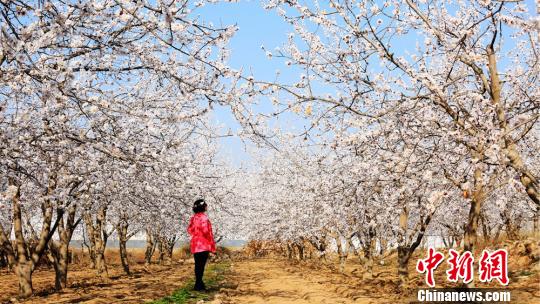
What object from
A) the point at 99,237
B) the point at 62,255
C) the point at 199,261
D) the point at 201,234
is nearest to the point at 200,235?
the point at 201,234

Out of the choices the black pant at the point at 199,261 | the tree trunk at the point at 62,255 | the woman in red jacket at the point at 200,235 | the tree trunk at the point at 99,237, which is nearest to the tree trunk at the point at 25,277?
the tree trunk at the point at 62,255

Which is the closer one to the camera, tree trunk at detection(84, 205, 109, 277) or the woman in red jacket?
the woman in red jacket

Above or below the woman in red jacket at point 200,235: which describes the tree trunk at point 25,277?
below

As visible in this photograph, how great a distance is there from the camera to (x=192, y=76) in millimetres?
8055

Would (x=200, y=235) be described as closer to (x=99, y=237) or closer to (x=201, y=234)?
(x=201, y=234)

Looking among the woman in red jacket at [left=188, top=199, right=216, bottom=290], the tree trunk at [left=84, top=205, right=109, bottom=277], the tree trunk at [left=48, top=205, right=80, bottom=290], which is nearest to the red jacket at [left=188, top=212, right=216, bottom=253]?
the woman in red jacket at [left=188, top=199, right=216, bottom=290]

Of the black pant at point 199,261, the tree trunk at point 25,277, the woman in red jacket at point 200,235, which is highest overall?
the woman in red jacket at point 200,235

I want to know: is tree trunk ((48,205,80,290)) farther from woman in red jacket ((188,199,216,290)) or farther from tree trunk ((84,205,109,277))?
woman in red jacket ((188,199,216,290))

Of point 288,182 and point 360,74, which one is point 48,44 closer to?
point 360,74

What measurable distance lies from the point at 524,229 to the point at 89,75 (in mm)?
41340

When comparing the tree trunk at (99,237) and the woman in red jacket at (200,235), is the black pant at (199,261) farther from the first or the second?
the tree trunk at (99,237)

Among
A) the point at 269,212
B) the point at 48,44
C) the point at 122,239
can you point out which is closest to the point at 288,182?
the point at 269,212

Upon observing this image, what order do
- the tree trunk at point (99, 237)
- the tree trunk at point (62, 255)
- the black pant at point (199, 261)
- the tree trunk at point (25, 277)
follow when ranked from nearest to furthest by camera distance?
the black pant at point (199, 261), the tree trunk at point (25, 277), the tree trunk at point (62, 255), the tree trunk at point (99, 237)

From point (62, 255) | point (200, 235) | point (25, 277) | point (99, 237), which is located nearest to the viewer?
point (200, 235)
